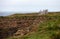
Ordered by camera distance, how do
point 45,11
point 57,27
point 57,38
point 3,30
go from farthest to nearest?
point 45,11 → point 3,30 → point 57,27 → point 57,38

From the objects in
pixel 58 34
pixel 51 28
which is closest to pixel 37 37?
pixel 58 34

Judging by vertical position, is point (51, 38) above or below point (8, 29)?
above

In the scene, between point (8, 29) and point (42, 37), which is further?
point (8, 29)

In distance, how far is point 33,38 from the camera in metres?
16.7

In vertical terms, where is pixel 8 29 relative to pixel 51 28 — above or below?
below

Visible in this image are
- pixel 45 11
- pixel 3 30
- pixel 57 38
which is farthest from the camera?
pixel 45 11

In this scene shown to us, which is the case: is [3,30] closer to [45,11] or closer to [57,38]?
[57,38]

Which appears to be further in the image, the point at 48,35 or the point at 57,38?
the point at 48,35

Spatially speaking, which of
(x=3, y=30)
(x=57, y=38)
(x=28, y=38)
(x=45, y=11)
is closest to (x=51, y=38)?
(x=57, y=38)

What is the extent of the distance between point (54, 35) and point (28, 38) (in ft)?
6.58

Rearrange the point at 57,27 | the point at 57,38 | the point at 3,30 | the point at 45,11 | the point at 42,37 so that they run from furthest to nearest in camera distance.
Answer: the point at 45,11, the point at 3,30, the point at 57,27, the point at 42,37, the point at 57,38

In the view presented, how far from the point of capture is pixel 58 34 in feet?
53.1

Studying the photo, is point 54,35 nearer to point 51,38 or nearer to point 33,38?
point 51,38

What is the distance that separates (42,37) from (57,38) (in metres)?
1.43
